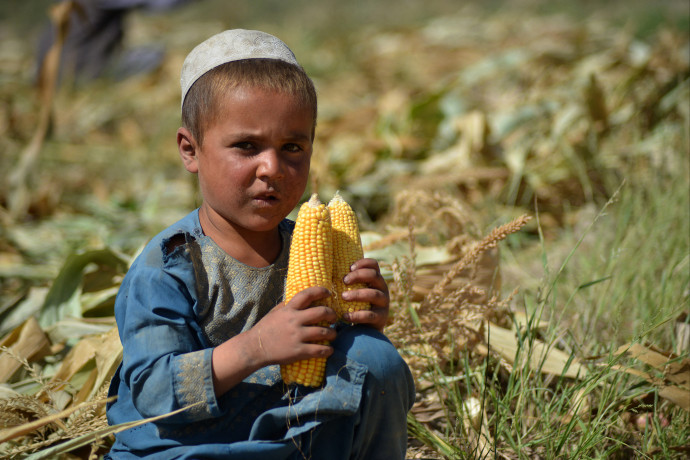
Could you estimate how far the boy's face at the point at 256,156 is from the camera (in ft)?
5.01

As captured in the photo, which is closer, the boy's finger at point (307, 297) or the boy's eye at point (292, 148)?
the boy's finger at point (307, 297)

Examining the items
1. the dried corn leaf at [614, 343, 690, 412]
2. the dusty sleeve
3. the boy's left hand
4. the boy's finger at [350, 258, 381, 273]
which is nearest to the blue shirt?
the dusty sleeve

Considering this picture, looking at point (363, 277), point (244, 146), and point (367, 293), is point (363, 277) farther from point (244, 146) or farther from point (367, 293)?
point (244, 146)

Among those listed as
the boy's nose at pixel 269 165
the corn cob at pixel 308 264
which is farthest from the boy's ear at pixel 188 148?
the corn cob at pixel 308 264

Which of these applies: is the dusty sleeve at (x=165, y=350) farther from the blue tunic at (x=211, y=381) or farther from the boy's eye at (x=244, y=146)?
the boy's eye at (x=244, y=146)

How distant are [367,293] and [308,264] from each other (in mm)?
160

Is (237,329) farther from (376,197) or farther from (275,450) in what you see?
(376,197)

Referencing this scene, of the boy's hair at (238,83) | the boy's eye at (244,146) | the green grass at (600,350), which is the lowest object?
the green grass at (600,350)

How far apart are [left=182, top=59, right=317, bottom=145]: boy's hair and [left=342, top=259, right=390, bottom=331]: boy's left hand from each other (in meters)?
0.42

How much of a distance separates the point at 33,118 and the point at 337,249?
17.8 ft

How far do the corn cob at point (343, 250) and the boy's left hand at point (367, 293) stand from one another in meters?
0.02

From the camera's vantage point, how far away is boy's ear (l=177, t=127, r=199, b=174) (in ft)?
5.49

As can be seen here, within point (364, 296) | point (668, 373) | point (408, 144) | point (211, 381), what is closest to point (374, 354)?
point (364, 296)

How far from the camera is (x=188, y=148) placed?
1.70 metres
